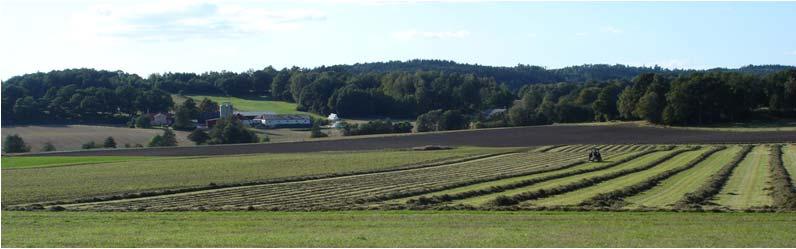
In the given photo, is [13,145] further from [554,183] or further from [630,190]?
[630,190]

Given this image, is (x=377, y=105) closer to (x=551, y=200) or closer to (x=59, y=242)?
(x=551, y=200)

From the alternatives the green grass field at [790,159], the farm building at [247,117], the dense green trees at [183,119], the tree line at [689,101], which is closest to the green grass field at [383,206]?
the green grass field at [790,159]

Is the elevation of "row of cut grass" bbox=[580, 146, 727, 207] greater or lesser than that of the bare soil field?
greater

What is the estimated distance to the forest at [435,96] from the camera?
106 meters

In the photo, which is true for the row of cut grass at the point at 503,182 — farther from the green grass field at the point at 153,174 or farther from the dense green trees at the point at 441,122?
the dense green trees at the point at 441,122

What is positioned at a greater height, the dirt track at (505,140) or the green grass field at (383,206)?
the green grass field at (383,206)

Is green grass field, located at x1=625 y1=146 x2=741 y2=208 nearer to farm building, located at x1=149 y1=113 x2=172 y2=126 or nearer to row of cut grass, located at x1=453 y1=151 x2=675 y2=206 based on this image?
row of cut grass, located at x1=453 y1=151 x2=675 y2=206

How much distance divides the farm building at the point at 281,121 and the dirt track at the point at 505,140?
38563 mm

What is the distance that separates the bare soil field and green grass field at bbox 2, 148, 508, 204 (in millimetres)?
37702

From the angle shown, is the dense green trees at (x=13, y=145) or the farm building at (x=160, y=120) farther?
the farm building at (x=160, y=120)

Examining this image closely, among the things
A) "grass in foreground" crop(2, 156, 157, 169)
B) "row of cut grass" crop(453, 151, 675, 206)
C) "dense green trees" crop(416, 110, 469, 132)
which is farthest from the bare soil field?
"row of cut grass" crop(453, 151, 675, 206)

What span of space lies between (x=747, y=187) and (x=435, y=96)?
399 feet

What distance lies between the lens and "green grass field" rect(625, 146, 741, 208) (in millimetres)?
31467

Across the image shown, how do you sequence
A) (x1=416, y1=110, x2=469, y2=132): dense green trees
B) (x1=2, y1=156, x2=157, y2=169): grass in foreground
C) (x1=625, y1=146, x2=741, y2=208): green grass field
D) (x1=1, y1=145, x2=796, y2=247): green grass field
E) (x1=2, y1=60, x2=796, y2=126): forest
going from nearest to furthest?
(x1=1, y1=145, x2=796, y2=247): green grass field, (x1=625, y1=146, x2=741, y2=208): green grass field, (x1=2, y1=156, x2=157, y2=169): grass in foreground, (x1=2, y1=60, x2=796, y2=126): forest, (x1=416, y1=110, x2=469, y2=132): dense green trees
